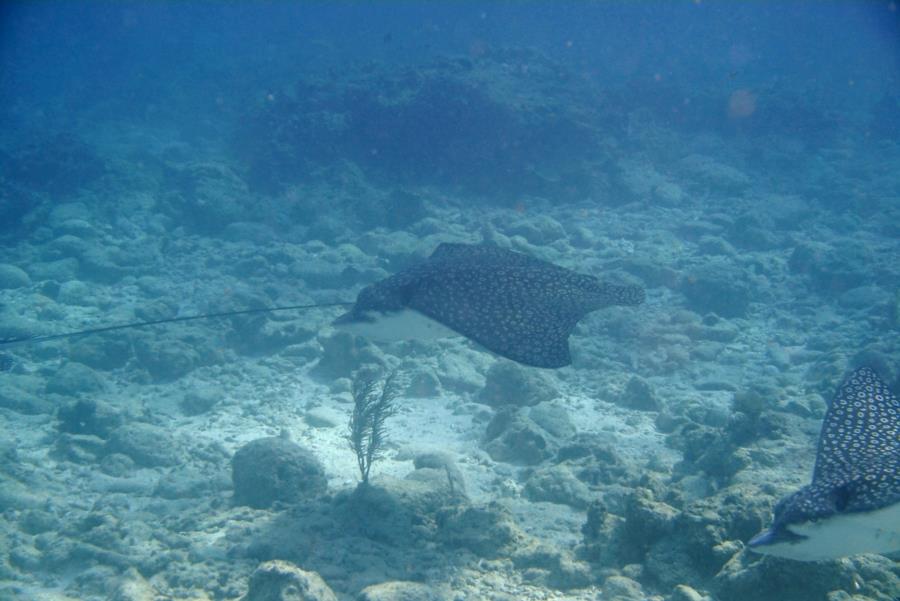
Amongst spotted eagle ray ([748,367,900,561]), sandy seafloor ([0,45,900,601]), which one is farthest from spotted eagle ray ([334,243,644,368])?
spotted eagle ray ([748,367,900,561])

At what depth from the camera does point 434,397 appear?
877 centimetres

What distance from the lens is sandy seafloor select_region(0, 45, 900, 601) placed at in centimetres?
448

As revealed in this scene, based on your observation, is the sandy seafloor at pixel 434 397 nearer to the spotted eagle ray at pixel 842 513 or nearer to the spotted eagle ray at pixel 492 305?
the spotted eagle ray at pixel 842 513

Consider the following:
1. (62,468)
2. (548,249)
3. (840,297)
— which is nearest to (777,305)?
(840,297)

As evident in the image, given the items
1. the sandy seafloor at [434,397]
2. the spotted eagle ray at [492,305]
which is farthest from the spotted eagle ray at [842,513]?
the spotted eagle ray at [492,305]

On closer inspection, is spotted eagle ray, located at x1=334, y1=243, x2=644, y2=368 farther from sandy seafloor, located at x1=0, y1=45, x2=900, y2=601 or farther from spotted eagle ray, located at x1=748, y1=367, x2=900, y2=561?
spotted eagle ray, located at x1=748, y1=367, x2=900, y2=561

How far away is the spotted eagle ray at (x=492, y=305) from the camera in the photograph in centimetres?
473

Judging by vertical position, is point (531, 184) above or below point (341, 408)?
above

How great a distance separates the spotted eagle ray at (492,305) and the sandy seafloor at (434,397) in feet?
5.24

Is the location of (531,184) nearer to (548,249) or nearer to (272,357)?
(548,249)

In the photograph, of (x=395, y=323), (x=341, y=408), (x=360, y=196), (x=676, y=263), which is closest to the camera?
(x=395, y=323)

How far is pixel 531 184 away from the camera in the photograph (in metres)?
18.2

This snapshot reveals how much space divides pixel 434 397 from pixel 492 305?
13.0 feet

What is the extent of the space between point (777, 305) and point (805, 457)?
8.16 meters
